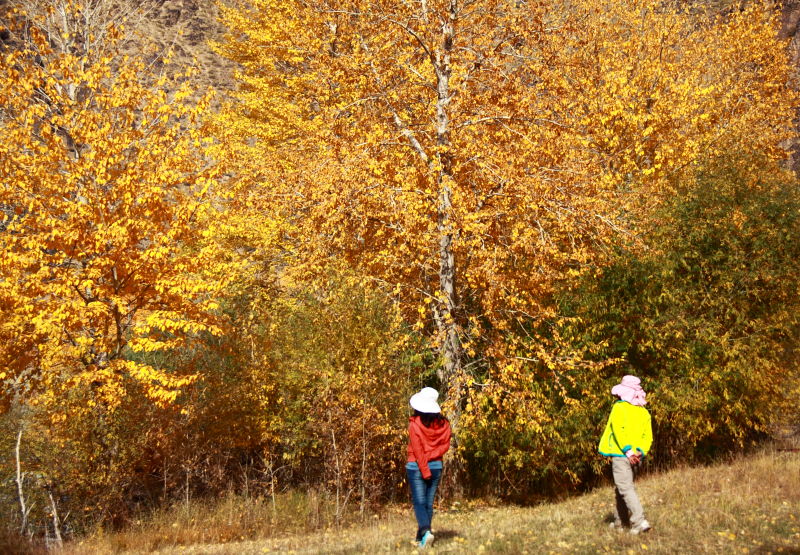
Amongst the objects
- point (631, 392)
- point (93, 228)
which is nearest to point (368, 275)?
point (93, 228)

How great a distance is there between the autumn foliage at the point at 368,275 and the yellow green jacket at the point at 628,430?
4637 millimetres

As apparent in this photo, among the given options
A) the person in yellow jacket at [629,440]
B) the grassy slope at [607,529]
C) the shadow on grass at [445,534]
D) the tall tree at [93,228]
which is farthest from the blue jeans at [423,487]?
the tall tree at [93,228]

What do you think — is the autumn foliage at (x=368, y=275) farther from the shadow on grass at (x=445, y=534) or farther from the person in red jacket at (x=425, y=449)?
the person in red jacket at (x=425, y=449)

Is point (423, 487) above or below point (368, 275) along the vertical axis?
below

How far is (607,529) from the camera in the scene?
8.01 meters

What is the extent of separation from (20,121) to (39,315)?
3824 millimetres

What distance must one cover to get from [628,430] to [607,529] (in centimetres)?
145

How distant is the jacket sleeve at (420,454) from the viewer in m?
7.21

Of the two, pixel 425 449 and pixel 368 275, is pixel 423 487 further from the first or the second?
pixel 368 275

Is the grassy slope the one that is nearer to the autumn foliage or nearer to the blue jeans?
the blue jeans

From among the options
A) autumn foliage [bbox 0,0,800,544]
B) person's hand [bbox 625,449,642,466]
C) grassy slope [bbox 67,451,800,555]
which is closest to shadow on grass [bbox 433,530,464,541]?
grassy slope [bbox 67,451,800,555]

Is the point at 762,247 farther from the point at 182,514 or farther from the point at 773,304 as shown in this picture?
the point at 182,514

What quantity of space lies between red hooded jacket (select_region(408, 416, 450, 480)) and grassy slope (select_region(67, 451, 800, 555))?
1004 millimetres

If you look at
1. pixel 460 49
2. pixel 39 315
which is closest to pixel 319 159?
pixel 460 49
